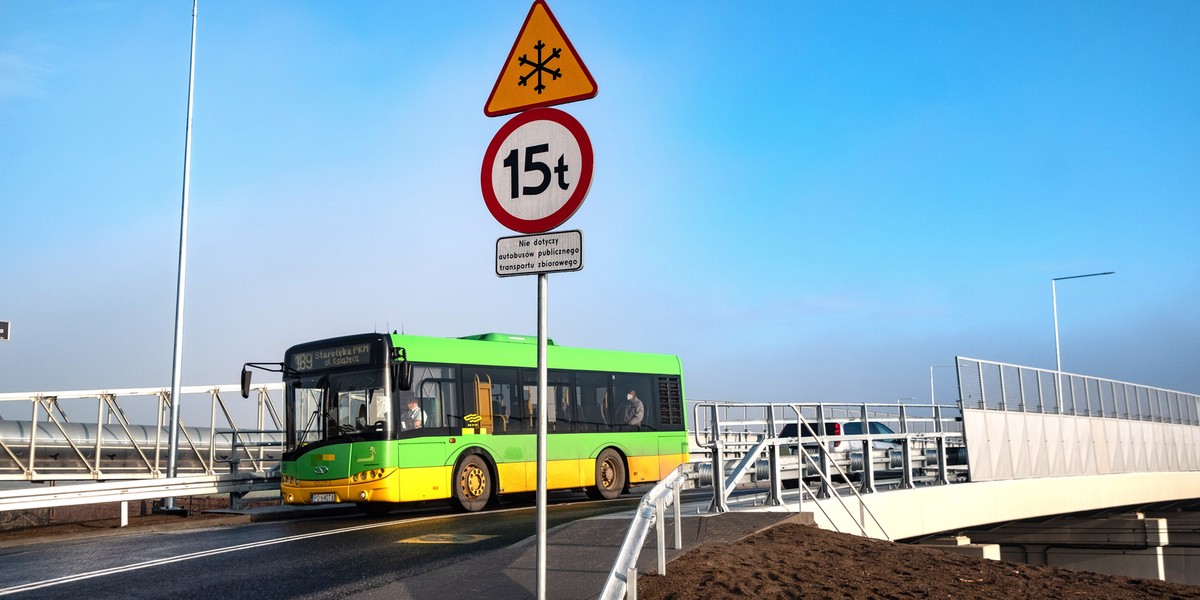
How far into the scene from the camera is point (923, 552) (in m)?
10.6

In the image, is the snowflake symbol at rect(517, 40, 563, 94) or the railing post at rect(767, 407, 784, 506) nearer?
the snowflake symbol at rect(517, 40, 563, 94)

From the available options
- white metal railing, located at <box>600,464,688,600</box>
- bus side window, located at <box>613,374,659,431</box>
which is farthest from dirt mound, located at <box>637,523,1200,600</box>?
bus side window, located at <box>613,374,659,431</box>

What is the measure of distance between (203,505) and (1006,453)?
19.3 metres

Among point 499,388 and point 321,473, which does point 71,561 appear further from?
point 499,388

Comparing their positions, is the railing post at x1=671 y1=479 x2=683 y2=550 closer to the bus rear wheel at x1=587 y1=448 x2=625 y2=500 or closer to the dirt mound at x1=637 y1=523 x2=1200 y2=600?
the dirt mound at x1=637 y1=523 x2=1200 y2=600

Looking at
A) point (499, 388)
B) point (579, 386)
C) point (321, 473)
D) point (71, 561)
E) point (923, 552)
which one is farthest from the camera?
point (579, 386)

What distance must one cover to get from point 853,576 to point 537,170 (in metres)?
4.94

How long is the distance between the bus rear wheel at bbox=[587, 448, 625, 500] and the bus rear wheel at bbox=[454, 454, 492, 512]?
9.90ft

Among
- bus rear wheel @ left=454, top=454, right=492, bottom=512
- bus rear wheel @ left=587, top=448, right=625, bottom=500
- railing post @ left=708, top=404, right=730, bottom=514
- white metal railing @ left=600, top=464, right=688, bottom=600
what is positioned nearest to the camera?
white metal railing @ left=600, top=464, right=688, bottom=600

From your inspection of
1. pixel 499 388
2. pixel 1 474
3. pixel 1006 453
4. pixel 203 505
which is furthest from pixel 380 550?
pixel 203 505

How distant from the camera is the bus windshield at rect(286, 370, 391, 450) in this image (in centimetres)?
1727

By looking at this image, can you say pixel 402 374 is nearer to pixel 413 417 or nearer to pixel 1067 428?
pixel 413 417

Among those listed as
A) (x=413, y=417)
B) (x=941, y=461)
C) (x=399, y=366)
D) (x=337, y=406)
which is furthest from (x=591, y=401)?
(x=941, y=461)

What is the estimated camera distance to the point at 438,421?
18016mm
